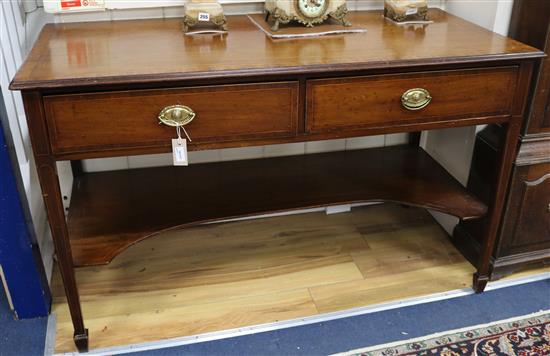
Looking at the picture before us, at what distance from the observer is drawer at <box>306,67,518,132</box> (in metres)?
1.30

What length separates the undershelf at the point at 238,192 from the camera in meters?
1.52

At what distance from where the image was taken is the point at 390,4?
5.26 ft

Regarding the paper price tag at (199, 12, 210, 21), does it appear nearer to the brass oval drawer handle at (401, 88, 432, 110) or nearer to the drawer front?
the brass oval drawer handle at (401, 88, 432, 110)

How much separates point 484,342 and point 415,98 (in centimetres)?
73

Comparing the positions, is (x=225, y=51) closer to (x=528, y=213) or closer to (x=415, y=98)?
(x=415, y=98)

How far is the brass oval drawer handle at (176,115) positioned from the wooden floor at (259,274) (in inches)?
25.9

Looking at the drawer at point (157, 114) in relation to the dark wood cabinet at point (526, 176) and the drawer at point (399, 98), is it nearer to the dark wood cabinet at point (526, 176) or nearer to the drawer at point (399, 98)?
the drawer at point (399, 98)

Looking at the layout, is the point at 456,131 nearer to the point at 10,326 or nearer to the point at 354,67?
the point at 354,67

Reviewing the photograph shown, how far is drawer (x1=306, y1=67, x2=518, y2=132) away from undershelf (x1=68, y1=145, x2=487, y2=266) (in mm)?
348

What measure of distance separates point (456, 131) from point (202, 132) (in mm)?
985

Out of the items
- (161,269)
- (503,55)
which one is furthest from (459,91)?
(161,269)

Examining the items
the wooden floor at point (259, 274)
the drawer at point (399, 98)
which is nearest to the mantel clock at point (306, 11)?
the drawer at point (399, 98)

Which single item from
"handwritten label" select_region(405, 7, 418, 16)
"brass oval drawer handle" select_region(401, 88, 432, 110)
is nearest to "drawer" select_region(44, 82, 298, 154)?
"brass oval drawer handle" select_region(401, 88, 432, 110)

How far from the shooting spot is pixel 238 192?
1.68 m
